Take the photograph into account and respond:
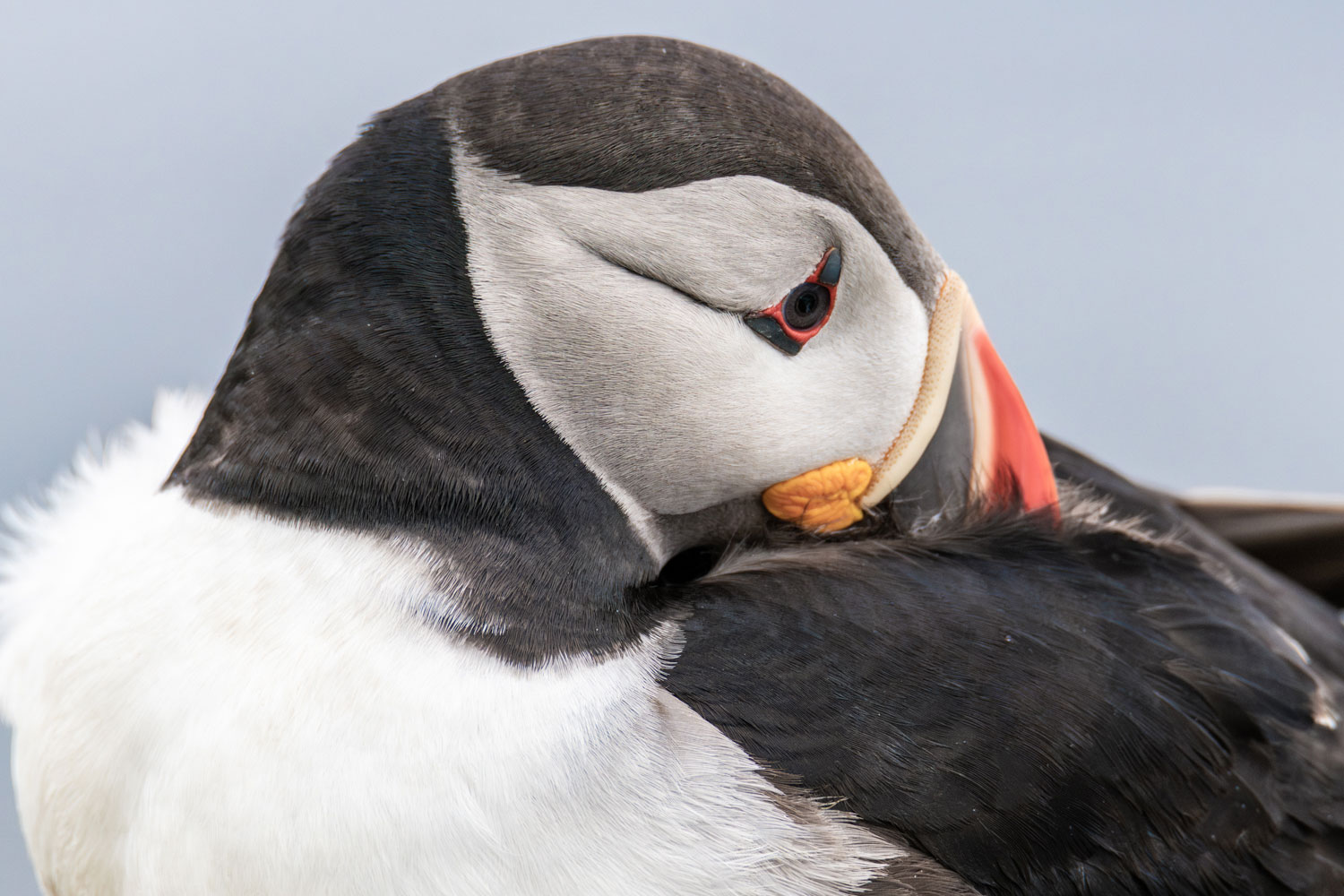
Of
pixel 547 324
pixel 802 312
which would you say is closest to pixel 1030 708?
pixel 802 312

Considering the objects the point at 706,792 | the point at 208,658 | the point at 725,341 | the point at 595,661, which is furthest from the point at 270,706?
the point at 725,341

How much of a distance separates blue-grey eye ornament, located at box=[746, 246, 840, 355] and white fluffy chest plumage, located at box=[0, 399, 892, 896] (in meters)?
0.38

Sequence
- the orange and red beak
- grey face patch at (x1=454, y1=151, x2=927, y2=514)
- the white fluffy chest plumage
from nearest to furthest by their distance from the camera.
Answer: the white fluffy chest plumage → grey face patch at (x1=454, y1=151, x2=927, y2=514) → the orange and red beak

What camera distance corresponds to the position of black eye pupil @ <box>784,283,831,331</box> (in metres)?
1.47

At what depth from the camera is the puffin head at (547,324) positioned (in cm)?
137

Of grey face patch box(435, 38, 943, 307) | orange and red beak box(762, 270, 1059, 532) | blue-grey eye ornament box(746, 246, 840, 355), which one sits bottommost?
orange and red beak box(762, 270, 1059, 532)

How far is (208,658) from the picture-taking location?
1329mm

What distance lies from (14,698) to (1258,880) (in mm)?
1569

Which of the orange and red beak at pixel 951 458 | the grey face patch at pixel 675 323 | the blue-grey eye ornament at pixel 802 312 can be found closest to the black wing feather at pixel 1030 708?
the orange and red beak at pixel 951 458

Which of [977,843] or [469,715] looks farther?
[977,843]

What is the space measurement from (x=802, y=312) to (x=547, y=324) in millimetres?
307

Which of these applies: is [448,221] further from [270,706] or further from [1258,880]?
[1258,880]

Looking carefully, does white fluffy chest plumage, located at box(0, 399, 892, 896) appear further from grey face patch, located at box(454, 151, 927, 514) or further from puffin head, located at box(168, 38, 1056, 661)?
grey face patch, located at box(454, 151, 927, 514)

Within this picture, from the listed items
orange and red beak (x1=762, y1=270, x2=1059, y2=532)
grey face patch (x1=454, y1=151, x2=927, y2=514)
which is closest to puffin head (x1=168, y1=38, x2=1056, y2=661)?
grey face patch (x1=454, y1=151, x2=927, y2=514)
